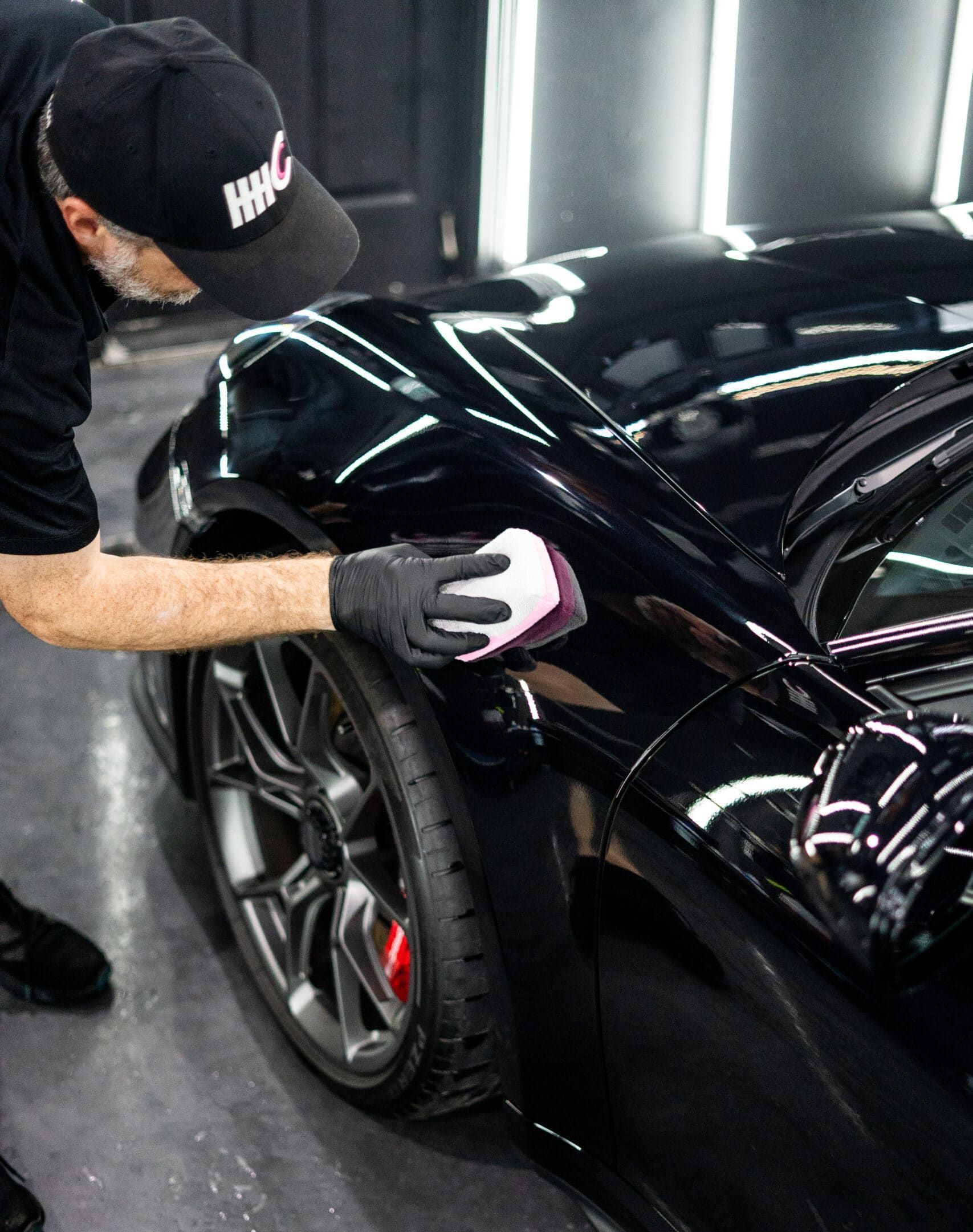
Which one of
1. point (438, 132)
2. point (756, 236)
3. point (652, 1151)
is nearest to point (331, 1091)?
point (652, 1151)

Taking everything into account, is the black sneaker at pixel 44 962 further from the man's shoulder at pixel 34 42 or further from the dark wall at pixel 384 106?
the dark wall at pixel 384 106

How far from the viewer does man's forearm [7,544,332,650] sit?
1468 mm

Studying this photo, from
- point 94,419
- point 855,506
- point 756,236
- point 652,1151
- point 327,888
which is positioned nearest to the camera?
point 652,1151

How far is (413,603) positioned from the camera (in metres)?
1.36

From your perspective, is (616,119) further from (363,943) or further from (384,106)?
(363,943)

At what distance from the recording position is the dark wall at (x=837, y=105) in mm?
4324

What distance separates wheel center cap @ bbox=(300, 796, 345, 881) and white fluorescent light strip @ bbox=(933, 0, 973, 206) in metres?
3.59

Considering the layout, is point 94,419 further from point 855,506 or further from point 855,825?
point 855,825

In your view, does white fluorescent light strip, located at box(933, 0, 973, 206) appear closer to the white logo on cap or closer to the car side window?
the car side window

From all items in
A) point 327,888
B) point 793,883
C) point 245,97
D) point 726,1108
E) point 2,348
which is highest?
point 245,97

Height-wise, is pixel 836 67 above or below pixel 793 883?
above

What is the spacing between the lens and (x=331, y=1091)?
1820mm

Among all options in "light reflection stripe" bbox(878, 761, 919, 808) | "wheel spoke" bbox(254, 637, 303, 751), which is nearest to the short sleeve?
"wheel spoke" bbox(254, 637, 303, 751)

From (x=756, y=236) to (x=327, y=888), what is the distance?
1.20m
